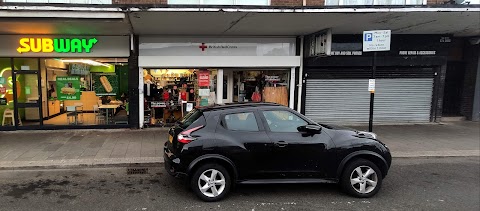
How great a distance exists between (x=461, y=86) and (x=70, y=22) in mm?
13758

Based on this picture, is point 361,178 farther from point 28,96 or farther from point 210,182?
point 28,96

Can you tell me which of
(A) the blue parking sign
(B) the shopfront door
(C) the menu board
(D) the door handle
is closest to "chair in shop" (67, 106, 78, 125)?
(B) the shopfront door

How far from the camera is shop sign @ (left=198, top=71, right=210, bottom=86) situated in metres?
10.8

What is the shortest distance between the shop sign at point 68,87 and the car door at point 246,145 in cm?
738

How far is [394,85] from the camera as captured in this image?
11.7 m

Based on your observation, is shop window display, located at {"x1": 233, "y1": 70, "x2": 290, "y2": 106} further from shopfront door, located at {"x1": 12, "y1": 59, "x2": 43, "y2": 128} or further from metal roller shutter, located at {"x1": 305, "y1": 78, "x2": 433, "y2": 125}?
shopfront door, located at {"x1": 12, "y1": 59, "x2": 43, "y2": 128}

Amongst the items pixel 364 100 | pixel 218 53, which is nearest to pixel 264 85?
pixel 218 53

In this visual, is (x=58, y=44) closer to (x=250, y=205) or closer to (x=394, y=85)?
(x=250, y=205)

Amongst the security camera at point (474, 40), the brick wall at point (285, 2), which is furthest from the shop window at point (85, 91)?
the security camera at point (474, 40)

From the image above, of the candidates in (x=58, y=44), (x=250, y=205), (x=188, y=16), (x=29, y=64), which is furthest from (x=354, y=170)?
(x=29, y=64)

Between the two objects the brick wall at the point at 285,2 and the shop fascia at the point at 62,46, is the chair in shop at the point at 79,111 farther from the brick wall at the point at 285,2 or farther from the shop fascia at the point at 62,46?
the brick wall at the point at 285,2

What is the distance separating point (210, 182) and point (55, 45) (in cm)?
752

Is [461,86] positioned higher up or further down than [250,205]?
higher up

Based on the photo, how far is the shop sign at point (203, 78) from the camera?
1076 centimetres
